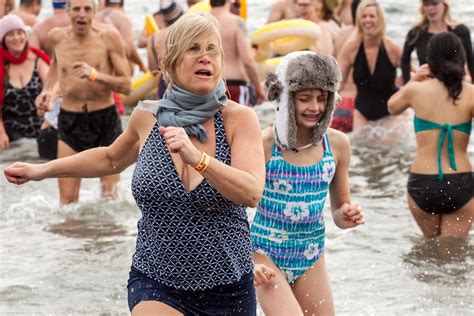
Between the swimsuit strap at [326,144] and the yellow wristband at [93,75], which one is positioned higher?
the swimsuit strap at [326,144]

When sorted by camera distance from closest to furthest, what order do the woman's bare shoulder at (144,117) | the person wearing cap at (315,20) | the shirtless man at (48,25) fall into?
the woman's bare shoulder at (144,117), the shirtless man at (48,25), the person wearing cap at (315,20)

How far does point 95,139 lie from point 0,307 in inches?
102

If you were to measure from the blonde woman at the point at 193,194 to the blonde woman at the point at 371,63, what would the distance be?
777 cm

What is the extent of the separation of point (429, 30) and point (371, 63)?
82 cm

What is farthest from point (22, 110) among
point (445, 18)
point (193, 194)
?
point (193, 194)

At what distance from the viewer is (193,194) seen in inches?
157

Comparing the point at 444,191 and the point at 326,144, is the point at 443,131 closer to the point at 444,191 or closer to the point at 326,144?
the point at 444,191

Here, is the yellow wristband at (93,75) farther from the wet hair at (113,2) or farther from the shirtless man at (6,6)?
the shirtless man at (6,6)

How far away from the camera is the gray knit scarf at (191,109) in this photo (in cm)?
406

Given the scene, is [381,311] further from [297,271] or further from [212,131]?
[212,131]

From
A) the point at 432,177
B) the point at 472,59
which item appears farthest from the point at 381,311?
the point at 472,59

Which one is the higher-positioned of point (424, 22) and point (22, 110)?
point (424, 22)

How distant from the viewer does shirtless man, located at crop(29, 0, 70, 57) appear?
12.5 m

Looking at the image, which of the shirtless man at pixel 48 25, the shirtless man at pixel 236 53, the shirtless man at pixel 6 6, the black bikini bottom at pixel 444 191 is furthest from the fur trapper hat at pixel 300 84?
the shirtless man at pixel 6 6
